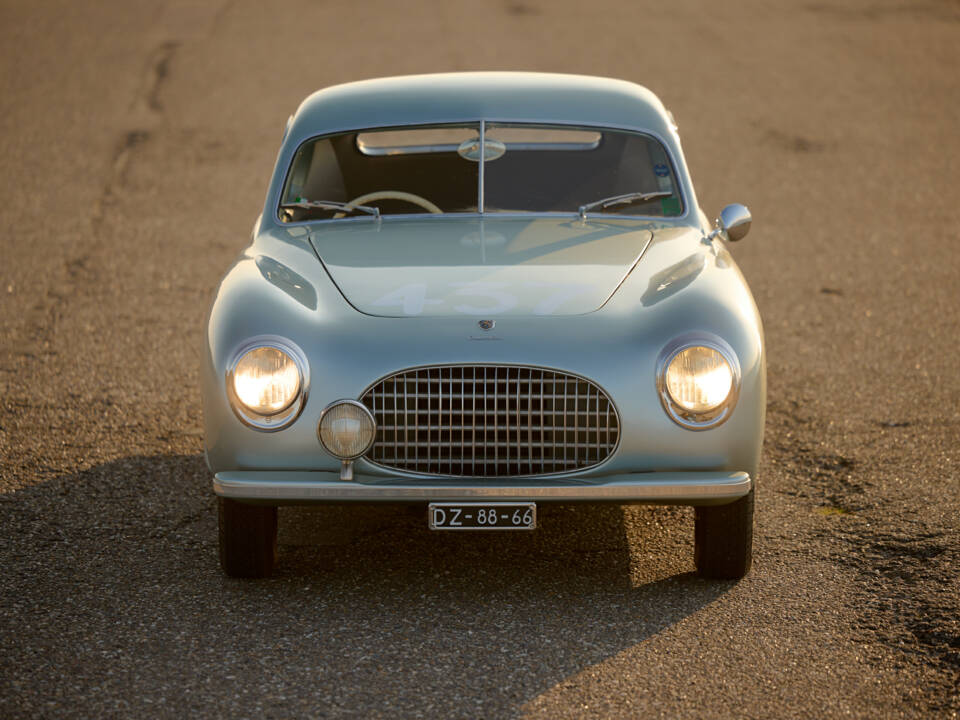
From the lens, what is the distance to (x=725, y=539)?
14.9 feet

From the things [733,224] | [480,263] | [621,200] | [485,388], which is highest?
[621,200]

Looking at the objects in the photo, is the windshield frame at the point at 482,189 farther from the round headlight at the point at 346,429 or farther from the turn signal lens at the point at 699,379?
the round headlight at the point at 346,429

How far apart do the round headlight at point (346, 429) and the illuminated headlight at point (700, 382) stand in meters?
1.00

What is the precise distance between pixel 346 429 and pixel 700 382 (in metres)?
1.19

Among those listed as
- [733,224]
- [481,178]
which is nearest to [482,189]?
[481,178]

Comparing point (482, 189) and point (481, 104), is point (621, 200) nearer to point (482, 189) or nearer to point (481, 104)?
point (482, 189)

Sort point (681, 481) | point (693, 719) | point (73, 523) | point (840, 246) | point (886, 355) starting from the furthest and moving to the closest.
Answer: point (840, 246)
point (886, 355)
point (73, 523)
point (681, 481)
point (693, 719)

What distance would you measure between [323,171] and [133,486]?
1699mm

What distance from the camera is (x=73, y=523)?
5207 mm

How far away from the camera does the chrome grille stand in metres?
4.19

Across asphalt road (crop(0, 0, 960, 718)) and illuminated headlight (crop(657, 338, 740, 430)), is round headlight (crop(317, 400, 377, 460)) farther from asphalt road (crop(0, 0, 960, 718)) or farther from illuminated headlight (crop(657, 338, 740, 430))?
illuminated headlight (crop(657, 338, 740, 430))

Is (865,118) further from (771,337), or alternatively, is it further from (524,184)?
(524,184)

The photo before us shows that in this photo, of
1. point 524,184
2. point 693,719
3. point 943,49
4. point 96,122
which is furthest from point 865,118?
point 693,719

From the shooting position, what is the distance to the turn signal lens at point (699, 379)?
13.8ft
